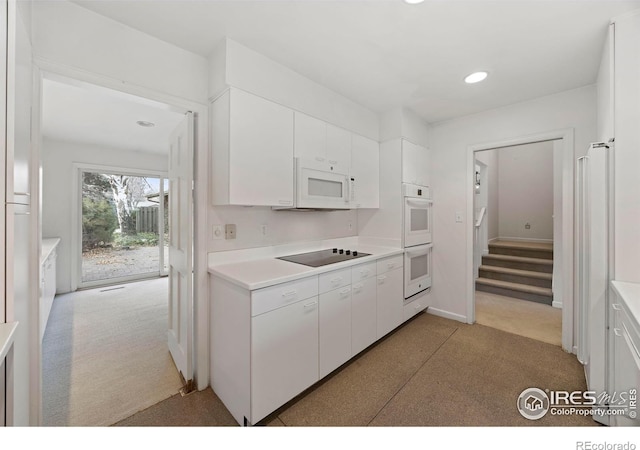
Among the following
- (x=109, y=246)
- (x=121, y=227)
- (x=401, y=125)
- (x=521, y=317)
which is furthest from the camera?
(x=121, y=227)

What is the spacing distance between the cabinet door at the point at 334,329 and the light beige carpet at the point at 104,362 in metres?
1.11

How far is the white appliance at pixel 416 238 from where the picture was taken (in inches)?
113

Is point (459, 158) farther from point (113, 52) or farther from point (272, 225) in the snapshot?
point (113, 52)

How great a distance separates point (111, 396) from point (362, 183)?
2.70 m

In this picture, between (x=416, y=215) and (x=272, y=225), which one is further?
(x=416, y=215)

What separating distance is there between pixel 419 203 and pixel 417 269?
762 mm

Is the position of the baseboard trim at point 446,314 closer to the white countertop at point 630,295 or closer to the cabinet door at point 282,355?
the white countertop at point 630,295

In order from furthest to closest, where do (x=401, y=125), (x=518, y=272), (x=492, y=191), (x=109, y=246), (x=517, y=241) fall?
(x=492, y=191)
(x=517, y=241)
(x=109, y=246)
(x=518, y=272)
(x=401, y=125)

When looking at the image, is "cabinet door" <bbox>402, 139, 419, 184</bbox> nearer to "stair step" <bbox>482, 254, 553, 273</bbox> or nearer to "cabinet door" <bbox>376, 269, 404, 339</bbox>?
"cabinet door" <bbox>376, 269, 404, 339</bbox>

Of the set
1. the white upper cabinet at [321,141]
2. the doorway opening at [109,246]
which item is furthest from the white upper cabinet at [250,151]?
the doorway opening at [109,246]

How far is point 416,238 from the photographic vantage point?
119 inches

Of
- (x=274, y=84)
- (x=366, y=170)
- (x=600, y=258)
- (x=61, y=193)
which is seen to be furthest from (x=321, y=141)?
(x=61, y=193)

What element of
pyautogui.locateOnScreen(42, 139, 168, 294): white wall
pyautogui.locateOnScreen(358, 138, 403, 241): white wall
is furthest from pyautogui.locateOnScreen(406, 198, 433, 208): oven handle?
pyautogui.locateOnScreen(42, 139, 168, 294): white wall
